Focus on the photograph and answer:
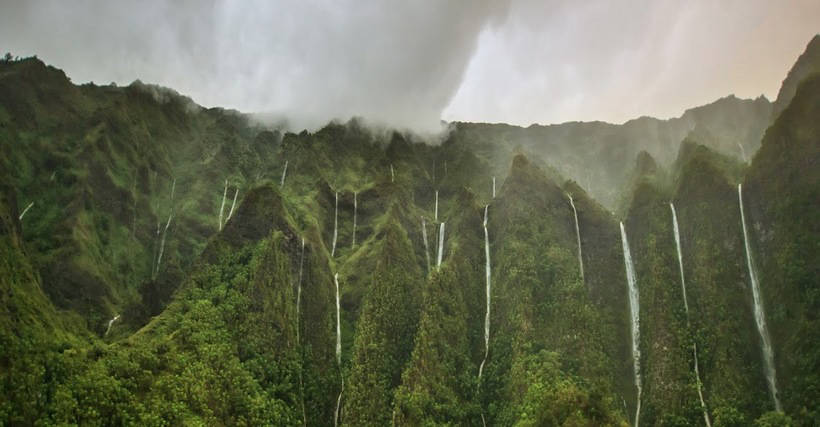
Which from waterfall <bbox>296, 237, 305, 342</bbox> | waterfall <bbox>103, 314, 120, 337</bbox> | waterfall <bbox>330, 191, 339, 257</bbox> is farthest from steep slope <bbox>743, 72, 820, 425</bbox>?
waterfall <bbox>103, 314, 120, 337</bbox>

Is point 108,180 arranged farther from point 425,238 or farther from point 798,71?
point 798,71

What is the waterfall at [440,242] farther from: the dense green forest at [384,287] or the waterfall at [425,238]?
the waterfall at [425,238]

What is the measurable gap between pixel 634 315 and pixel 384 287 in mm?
31029

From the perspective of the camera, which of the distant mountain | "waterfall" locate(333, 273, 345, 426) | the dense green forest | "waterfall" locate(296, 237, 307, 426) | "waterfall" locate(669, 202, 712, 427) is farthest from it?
the distant mountain

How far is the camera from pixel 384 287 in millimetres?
65062

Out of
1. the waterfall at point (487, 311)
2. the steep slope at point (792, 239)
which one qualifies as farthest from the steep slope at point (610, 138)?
the steep slope at point (792, 239)

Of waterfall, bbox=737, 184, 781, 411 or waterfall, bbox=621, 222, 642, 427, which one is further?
waterfall, bbox=621, 222, 642, 427

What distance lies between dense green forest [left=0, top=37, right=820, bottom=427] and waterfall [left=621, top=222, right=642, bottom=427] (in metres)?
0.58

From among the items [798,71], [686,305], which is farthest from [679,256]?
[798,71]

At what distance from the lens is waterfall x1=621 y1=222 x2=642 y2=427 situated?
56125mm

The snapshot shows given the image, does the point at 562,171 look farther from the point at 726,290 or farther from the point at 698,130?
the point at 726,290

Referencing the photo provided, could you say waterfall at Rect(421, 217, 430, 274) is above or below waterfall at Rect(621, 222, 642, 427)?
above

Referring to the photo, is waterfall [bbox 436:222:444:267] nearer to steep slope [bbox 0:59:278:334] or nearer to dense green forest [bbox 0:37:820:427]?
dense green forest [bbox 0:37:820:427]

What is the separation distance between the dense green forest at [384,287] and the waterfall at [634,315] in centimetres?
58
